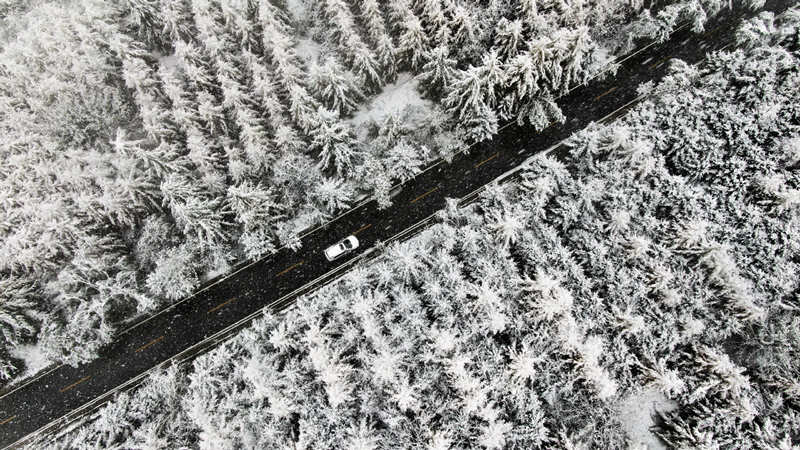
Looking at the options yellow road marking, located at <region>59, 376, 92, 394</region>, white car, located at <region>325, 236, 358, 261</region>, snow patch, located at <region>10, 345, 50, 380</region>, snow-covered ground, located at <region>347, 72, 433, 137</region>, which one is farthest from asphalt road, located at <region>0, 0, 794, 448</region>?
snow-covered ground, located at <region>347, 72, 433, 137</region>

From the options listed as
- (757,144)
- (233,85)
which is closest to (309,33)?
(233,85)

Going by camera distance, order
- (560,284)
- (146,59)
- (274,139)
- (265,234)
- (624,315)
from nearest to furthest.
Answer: (624,315)
(560,284)
(265,234)
(274,139)
(146,59)

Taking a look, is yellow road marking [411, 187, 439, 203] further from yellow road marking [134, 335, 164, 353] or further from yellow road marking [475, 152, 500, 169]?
yellow road marking [134, 335, 164, 353]

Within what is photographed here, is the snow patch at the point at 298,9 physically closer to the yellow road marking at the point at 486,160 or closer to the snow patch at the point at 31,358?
the yellow road marking at the point at 486,160

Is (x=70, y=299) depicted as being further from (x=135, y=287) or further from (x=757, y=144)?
(x=757, y=144)

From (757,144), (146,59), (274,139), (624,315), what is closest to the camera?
(624,315)

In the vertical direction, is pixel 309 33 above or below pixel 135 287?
above

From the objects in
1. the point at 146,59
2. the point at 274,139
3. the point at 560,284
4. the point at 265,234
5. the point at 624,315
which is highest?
the point at 146,59
